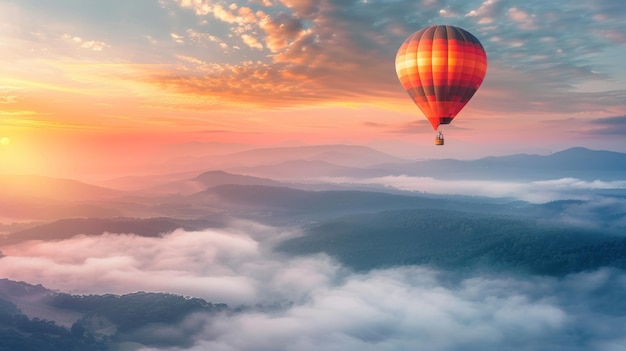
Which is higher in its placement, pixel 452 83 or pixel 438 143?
pixel 452 83

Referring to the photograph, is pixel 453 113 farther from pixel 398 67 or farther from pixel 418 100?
pixel 398 67

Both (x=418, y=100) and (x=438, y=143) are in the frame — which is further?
(x=418, y=100)

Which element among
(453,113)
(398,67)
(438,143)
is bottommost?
(438,143)

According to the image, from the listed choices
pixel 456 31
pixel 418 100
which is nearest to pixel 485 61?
pixel 456 31
